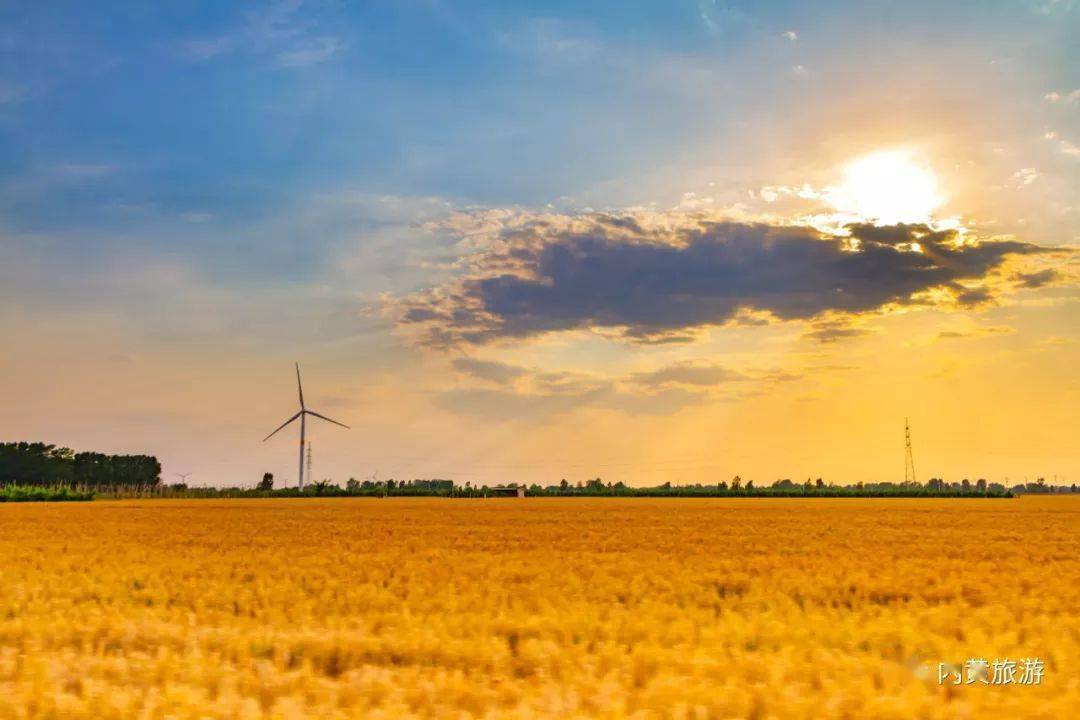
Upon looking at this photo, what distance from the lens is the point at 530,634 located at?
11.9 m

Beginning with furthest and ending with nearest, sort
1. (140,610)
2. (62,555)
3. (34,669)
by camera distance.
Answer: (62,555) < (140,610) < (34,669)

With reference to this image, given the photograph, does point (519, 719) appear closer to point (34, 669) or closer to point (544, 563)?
point (34, 669)

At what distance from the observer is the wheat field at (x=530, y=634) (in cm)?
795

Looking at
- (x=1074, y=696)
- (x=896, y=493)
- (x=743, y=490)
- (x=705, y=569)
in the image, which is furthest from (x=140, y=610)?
(x=896, y=493)

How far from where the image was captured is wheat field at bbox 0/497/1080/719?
26.1 feet

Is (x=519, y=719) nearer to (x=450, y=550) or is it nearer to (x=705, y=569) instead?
(x=705, y=569)

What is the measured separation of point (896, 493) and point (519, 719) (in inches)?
5922

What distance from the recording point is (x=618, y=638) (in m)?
11.4

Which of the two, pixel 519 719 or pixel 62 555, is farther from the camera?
pixel 62 555

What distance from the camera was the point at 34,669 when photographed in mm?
9383

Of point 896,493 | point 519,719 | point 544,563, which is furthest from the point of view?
point 896,493

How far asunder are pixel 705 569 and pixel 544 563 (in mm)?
3779

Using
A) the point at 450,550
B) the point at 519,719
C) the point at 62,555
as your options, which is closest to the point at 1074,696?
the point at 519,719

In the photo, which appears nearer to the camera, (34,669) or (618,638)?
(34,669)
